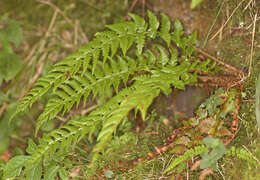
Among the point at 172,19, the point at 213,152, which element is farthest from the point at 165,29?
the point at 213,152

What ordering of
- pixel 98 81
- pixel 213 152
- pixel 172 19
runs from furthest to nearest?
1. pixel 172 19
2. pixel 98 81
3. pixel 213 152

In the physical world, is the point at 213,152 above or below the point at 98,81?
below

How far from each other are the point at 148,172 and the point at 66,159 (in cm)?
65

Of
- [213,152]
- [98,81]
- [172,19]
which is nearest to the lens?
[213,152]

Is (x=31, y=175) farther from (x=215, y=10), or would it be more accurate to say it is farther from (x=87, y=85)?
(x=215, y=10)

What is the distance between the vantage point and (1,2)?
12.4 feet

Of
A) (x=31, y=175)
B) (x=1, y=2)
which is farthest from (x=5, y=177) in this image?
(x=1, y=2)

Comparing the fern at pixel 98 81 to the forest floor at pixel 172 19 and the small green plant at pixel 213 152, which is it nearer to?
the forest floor at pixel 172 19

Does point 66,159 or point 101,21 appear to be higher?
point 101,21

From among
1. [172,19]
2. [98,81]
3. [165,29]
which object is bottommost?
[98,81]

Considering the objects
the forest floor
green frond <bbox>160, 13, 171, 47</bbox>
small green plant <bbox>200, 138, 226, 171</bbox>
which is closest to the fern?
green frond <bbox>160, 13, 171, 47</bbox>

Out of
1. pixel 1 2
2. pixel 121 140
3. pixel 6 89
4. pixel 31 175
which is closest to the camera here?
pixel 31 175

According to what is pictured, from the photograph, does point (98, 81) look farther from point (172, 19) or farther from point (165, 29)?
point (172, 19)

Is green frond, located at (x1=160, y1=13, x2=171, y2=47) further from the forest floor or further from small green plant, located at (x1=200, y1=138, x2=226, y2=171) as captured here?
small green plant, located at (x1=200, y1=138, x2=226, y2=171)
